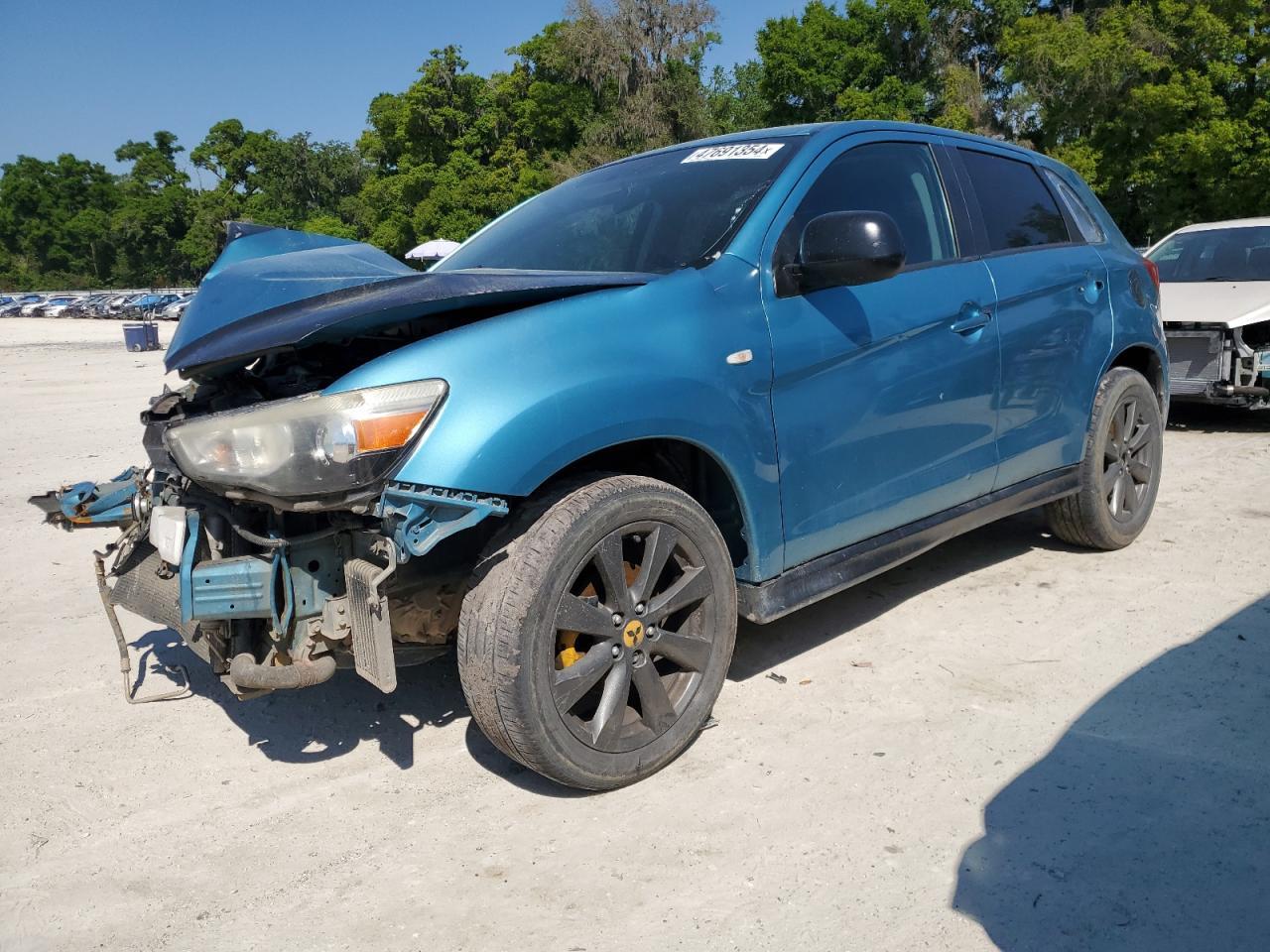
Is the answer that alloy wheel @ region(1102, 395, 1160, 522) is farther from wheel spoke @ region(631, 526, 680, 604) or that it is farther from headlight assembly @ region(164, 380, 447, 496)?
headlight assembly @ region(164, 380, 447, 496)

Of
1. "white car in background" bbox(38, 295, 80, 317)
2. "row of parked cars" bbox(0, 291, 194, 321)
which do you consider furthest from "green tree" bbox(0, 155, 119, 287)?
"white car in background" bbox(38, 295, 80, 317)

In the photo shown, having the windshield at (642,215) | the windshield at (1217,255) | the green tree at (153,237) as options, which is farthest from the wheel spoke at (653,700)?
the green tree at (153,237)

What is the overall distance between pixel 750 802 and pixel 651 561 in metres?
0.71

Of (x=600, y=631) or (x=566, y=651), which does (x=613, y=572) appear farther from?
(x=566, y=651)

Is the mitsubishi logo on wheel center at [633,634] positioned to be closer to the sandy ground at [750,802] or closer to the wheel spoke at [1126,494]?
the sandy ground at [750,802]

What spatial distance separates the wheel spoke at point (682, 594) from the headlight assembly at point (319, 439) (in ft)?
2.85

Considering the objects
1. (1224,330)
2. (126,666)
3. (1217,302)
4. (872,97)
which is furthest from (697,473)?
(872,97)

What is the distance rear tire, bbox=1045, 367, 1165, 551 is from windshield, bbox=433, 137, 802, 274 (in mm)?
2093

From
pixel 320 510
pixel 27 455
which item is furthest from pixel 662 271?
pixel 27 455

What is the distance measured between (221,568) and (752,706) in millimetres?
1737

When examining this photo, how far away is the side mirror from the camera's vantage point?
2.92 metres

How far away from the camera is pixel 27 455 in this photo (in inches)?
334

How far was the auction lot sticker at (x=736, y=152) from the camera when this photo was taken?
3.45 metres

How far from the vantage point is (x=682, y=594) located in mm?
2891
